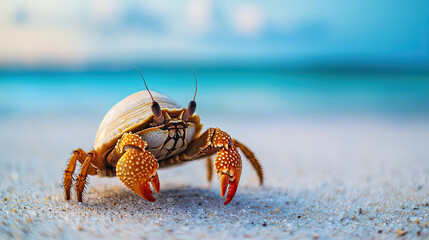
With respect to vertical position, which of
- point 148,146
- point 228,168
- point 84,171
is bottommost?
point 84,171

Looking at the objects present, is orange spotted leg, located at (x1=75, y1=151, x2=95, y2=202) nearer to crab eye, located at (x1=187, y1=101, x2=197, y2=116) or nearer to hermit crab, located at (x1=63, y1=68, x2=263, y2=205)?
hermit crab, located at (x1=63, y1=68, x2=263, y2=205)

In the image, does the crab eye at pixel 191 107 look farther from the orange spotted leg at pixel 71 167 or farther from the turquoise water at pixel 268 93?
the turquoise water at pixel 268 93

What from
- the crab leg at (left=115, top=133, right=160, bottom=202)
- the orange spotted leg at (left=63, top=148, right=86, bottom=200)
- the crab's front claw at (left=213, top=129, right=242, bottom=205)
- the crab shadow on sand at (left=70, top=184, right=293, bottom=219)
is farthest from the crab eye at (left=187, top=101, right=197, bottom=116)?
the orange spotted leg at (left=63, top=148, right=86, bottom=200)

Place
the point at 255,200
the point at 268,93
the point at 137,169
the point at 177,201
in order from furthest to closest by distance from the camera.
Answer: the point at 268,93
the point at 255,200
the point at 177,201
the point at 137,169

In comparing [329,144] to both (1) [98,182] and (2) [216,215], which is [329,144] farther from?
(2) [216,215]

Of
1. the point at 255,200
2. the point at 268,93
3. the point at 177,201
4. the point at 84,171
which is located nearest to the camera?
the point at 84,171

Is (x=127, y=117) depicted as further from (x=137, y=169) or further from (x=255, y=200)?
(x=255, y=200)

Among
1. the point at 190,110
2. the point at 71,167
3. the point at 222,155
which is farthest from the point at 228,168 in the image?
the point at 71,167

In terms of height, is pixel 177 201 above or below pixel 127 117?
below
